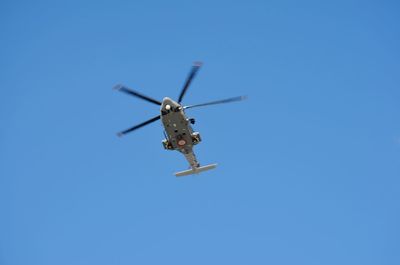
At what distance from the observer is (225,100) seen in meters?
59.0

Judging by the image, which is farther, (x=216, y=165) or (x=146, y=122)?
(x=216, y=165)

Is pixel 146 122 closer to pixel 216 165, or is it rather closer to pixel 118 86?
pixel 118 86

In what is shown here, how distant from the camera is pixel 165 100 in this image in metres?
56.4

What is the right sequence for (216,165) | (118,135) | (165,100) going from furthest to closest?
(216,165) < (118,135) < (165,100)

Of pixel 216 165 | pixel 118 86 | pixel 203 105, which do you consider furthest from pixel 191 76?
pixel 216 165

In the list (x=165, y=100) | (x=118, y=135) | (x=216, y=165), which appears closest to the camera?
(x=165, y=100)

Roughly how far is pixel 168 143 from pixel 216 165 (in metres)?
8.87

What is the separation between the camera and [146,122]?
58.7 meters

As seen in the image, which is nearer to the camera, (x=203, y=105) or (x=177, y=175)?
(x=203, y=105)

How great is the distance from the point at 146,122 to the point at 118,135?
3.68m

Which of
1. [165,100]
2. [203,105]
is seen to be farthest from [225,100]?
[165,100]

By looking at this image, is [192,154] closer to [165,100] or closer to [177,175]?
[177,175]

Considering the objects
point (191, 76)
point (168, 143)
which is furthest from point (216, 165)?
point (191, 76)

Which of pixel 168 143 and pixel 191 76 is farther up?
pixel 191 76
